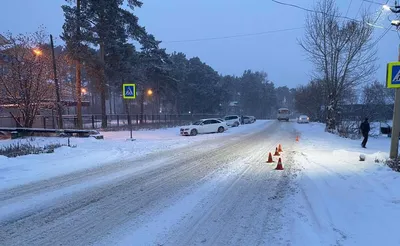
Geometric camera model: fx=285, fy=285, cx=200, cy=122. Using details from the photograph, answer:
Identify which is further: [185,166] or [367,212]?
[185,166]

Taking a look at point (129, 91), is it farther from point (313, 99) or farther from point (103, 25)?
point (313, 99)

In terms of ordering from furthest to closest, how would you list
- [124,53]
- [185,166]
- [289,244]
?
[124,53] < [185,166] < [289,244]

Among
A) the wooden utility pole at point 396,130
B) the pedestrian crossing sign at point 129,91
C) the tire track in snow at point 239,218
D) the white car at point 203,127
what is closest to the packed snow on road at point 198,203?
the tire track in snow at point 239,218

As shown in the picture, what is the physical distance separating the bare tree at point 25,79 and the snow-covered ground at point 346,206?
1871cm

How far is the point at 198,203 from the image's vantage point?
6.05 meters

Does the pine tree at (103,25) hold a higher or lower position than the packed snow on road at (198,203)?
higher

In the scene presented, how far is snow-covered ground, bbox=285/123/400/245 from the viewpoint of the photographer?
432 centimetres

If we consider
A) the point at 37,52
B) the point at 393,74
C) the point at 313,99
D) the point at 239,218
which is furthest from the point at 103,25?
the point at 313,99

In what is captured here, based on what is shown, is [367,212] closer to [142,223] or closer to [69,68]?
[142,223]

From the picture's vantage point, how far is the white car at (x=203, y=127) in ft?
84.9

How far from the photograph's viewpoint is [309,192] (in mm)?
6781

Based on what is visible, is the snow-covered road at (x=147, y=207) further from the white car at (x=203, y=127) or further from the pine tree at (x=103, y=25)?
the pine tree at (x=103, y=25)

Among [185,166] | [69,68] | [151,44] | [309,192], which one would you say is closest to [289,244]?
[309,192]

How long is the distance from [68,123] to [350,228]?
113 ft
